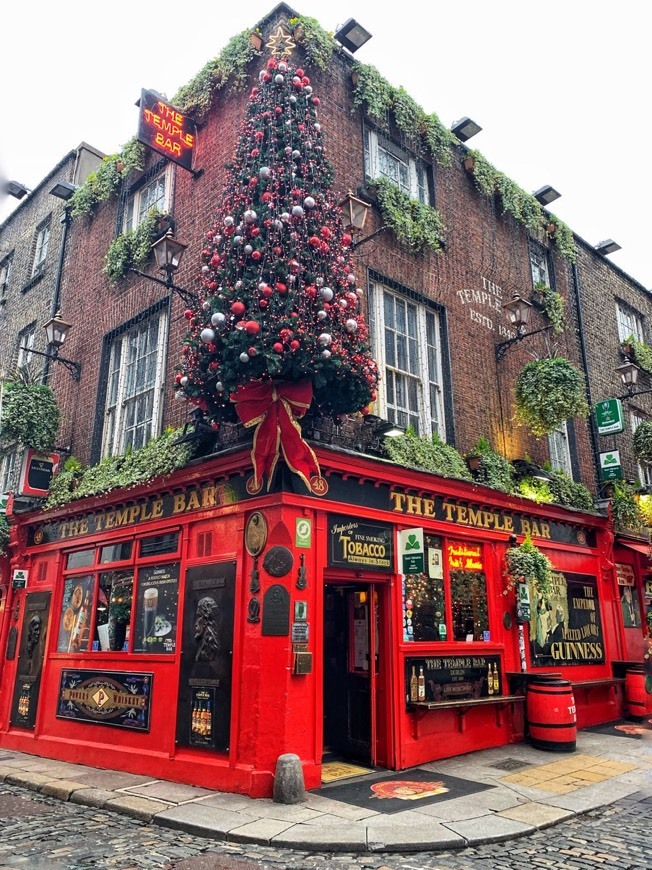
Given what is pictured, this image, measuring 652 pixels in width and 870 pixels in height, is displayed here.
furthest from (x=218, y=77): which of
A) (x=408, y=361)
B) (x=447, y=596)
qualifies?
(x=447, y=596)

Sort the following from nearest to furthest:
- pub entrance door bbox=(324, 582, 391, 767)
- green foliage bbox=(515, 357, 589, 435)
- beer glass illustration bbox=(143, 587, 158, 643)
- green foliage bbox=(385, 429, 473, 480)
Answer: pub entrance door bbox=(324, 582, 391, 767), beer glass illustration bbox=(143, 587, 158, 643), green foliage bbox=(385, 429, 473, 480), green foliage bbox=(515, 357, 589, 435)

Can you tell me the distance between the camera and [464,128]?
46.7 ft

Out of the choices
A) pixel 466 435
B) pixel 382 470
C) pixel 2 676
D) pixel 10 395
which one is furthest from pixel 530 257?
pixel 2 676

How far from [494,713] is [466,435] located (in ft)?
15.6

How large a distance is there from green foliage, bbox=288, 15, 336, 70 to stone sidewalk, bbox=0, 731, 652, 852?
37.1ft

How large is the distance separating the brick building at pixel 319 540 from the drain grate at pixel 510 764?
781mm

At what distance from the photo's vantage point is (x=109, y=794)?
8125 mm

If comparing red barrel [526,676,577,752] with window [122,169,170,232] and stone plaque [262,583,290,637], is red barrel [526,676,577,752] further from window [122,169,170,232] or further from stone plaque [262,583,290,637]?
window [122,169,170,232]

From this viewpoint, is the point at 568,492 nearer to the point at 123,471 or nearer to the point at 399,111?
the point at 399,111

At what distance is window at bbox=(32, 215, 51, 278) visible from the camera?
17.4 m

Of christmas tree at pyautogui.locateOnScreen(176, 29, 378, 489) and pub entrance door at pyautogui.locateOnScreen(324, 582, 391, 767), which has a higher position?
christmas tree at pyautogui.locateOnScreen(176, 29, 378, 489)

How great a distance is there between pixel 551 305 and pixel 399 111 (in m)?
5.58

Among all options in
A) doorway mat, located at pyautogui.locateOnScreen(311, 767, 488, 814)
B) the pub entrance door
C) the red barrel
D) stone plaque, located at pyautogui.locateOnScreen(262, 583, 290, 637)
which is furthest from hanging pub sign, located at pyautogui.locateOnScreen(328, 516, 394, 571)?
the red barrel

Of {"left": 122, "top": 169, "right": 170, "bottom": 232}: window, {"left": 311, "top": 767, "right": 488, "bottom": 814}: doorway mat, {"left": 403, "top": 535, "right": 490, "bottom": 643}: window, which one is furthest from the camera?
{"left": 122, "top": 169, "right": 170, "bottom": 232}: window
